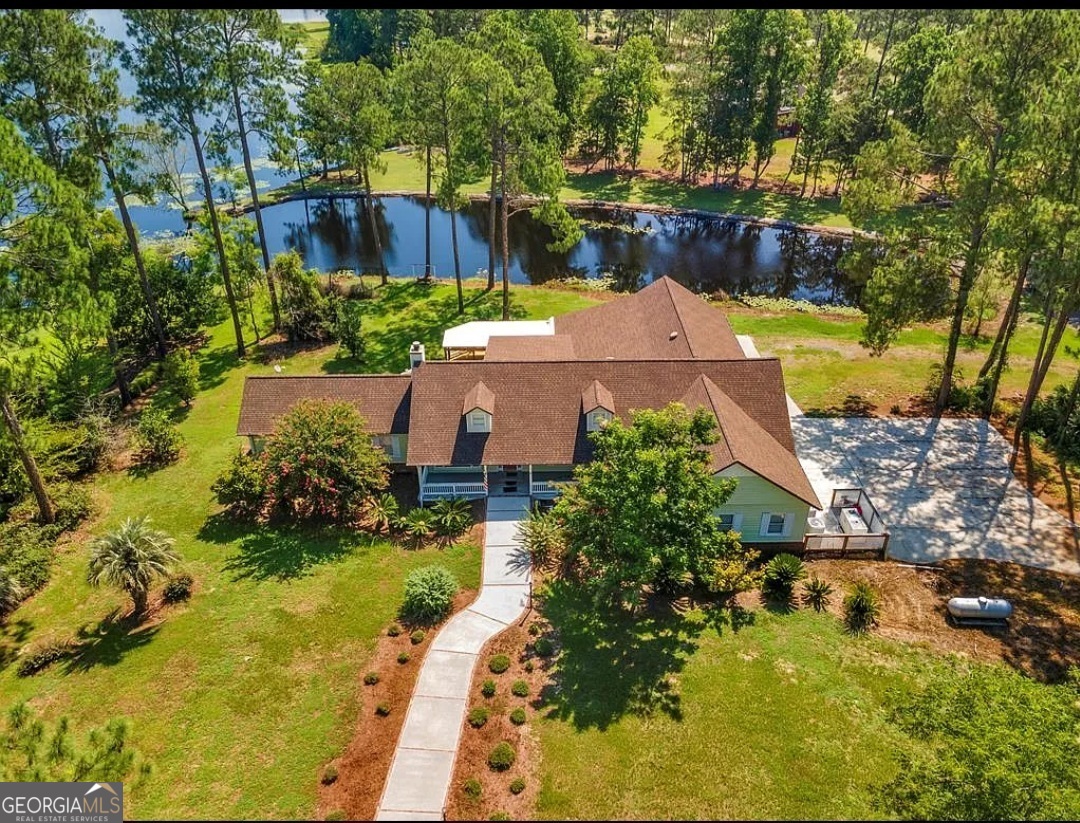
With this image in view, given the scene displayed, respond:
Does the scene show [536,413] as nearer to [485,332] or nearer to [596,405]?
[596,405]

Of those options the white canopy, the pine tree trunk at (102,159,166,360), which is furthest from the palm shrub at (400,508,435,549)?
the pine tree trunk at (102,159,166,360)

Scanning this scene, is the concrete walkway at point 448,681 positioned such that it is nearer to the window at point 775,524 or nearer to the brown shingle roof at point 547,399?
the brown shingle roof at point 547,399

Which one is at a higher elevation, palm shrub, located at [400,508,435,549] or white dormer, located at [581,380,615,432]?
white dormer, located at [581,380,615,432]

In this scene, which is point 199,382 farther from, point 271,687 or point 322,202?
point 322,202

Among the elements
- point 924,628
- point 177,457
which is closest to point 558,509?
point 924,628

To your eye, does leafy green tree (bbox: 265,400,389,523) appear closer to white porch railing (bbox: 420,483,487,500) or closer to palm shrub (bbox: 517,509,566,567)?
white porch railing (bbox: 420,483,487,500)

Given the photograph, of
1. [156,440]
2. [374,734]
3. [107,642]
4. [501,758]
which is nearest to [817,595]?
[501,758]
